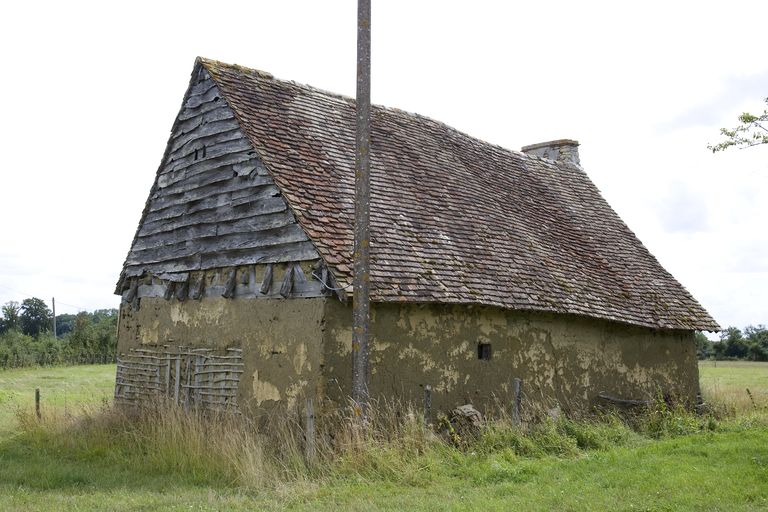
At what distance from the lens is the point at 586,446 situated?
1031 cm

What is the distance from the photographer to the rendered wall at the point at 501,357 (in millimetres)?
9906

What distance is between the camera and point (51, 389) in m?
23.3

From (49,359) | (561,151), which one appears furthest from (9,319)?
(561,151)

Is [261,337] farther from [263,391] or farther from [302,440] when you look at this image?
[302,440]

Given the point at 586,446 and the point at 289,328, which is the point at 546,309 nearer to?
the point at 586,446

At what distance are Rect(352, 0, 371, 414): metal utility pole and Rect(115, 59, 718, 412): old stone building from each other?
418 mm

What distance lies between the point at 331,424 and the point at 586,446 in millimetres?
3769

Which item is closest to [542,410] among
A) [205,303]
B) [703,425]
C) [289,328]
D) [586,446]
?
[586,446]

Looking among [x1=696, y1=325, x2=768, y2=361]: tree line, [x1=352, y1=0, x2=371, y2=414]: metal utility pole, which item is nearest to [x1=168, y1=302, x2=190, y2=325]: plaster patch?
[x1=352, y1=0, x2=371, y2=414]: metal utility pole

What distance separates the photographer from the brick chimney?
2088cm

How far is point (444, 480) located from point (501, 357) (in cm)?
385

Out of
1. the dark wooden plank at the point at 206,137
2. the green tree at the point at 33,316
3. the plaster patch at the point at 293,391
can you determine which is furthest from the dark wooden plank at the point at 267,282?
the green tree at the point at 33,316

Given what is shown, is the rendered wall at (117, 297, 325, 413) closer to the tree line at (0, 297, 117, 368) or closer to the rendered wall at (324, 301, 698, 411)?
the rendered wall at (324, 301, 698, 411)

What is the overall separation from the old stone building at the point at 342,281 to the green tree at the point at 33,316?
193ft
